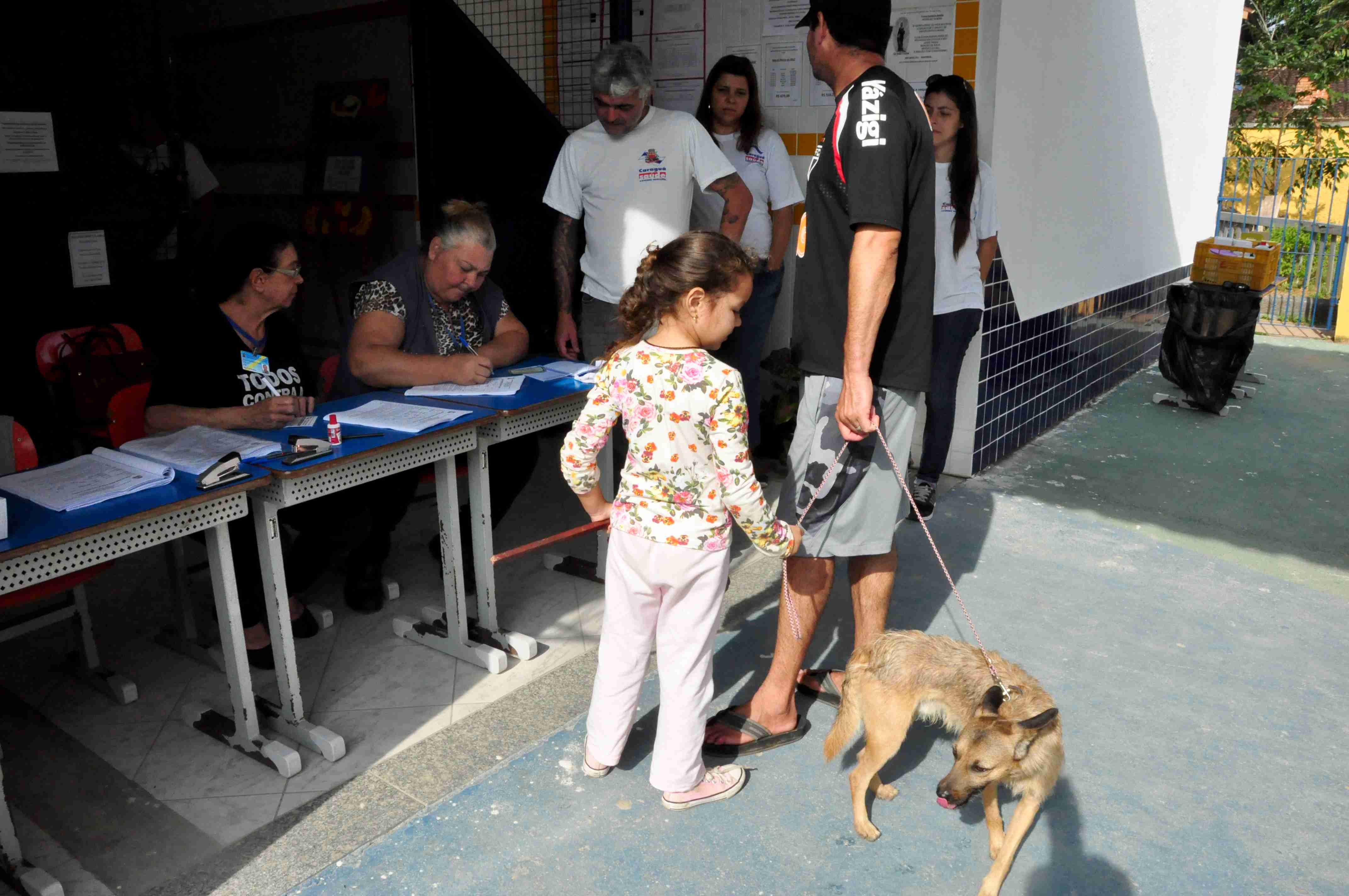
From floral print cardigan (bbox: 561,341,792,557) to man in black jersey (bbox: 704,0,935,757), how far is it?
30cm

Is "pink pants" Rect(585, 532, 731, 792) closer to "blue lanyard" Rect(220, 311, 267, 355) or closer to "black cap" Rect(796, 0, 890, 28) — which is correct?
"black cap" Rect(796, 0, 890, 28)

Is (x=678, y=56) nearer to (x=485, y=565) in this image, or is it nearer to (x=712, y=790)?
(x=485, y=565)

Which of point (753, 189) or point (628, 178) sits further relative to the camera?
point (753, 189)

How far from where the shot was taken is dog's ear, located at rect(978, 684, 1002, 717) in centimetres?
212

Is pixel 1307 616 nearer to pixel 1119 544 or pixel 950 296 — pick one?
pixel 1119 544

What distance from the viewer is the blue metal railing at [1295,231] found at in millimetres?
9383

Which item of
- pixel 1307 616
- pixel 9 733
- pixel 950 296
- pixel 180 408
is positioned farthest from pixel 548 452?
pixel 1307 616

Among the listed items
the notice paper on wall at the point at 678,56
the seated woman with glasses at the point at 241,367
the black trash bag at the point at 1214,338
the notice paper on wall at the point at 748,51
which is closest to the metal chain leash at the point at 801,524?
the seated woman with glasses at the point at 241,367

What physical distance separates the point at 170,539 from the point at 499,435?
41.2 inches

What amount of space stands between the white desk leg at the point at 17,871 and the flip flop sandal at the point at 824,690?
76.1 inches

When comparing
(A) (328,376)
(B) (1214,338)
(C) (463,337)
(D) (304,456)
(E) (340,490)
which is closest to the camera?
(D) (304,456)

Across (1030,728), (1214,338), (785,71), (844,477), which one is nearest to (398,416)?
(844,477)

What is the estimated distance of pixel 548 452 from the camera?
18.6ft

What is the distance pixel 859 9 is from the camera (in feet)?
8.15
